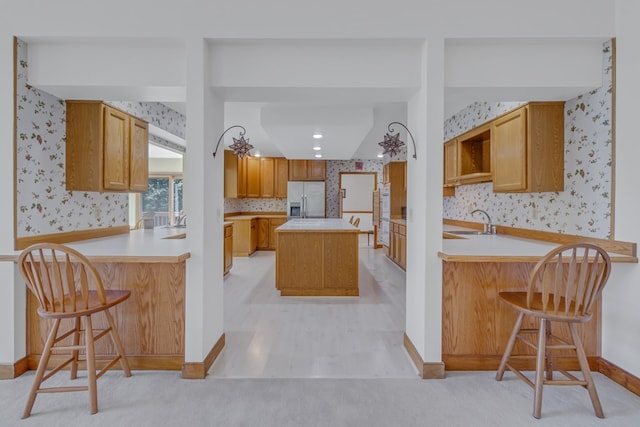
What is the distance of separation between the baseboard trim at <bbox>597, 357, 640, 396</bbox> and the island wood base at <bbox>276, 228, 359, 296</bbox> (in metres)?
2.35

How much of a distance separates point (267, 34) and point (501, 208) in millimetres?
2921

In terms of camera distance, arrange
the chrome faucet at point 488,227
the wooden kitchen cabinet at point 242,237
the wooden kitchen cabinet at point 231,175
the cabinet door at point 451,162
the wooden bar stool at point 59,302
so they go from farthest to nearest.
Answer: the wooden kitchen cabinet at point 231,175 → the wooden kitchen cabinet at point 242,237 → the cabinet door at point 451,162 → the chrome faucet at point 488,227 → the wooden bar stool at point 59,302

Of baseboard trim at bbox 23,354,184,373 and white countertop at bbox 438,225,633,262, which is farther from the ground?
white countertop at bbox 438,225,633,262

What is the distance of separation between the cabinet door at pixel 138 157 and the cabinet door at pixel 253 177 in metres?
4.74

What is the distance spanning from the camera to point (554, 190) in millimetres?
2631

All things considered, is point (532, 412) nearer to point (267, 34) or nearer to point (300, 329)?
point (300, 329)

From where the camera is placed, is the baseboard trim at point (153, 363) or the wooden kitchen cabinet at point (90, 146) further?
the wooden kitchen cabinet at point (90, 146)

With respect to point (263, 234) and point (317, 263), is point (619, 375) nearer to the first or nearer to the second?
point (317, 263)

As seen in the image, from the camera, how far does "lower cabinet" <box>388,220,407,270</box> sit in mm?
5316

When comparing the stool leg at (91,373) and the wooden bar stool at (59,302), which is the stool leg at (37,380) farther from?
the stool leg at (91,373)

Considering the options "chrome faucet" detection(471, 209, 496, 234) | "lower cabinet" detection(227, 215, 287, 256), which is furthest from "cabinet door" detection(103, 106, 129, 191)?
"lower cabinet" detection(227, 215, 287, 256)

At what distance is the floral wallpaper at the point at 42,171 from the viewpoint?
87.5 inches

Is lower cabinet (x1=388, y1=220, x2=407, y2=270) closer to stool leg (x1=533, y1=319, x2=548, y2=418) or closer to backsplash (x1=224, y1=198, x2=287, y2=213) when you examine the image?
backsplash (x1=224, y1=198, x2=287, y2=213)

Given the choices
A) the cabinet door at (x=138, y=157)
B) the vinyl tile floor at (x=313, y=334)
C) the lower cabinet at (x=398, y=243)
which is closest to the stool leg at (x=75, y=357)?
the vinyl tile floor at (x=313, y=334)
